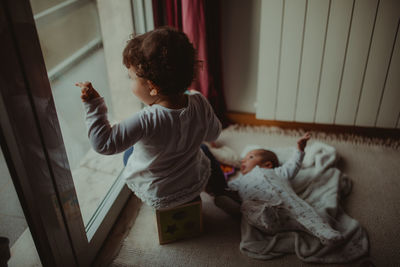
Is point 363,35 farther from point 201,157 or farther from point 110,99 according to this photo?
point 110,99

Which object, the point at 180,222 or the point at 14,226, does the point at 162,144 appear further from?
the point at 14,226

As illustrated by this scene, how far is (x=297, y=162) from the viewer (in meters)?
1.58

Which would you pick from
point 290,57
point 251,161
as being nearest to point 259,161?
point 251,161

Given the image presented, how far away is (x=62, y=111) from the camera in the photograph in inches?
55.9

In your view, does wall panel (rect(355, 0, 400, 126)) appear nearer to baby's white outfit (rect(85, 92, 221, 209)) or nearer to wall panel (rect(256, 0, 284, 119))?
wall panel (rect(256, 0, 284, 119))

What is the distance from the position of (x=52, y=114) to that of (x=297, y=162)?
3.50ft

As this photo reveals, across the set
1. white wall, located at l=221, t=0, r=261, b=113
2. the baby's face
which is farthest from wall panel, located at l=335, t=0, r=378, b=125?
the baby's face

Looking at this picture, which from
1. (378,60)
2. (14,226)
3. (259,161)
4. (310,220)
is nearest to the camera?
(14,226)

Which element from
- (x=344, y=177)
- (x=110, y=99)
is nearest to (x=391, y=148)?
(x=344, y=177)

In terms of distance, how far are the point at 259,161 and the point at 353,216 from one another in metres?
0.47

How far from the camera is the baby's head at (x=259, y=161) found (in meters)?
1.66

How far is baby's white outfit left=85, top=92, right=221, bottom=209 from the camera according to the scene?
106 centimetres

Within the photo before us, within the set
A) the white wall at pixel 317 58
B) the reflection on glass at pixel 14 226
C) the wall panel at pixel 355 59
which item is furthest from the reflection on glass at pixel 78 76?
the wall panel at pixel 355 59

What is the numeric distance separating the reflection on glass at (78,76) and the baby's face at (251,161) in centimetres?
62
